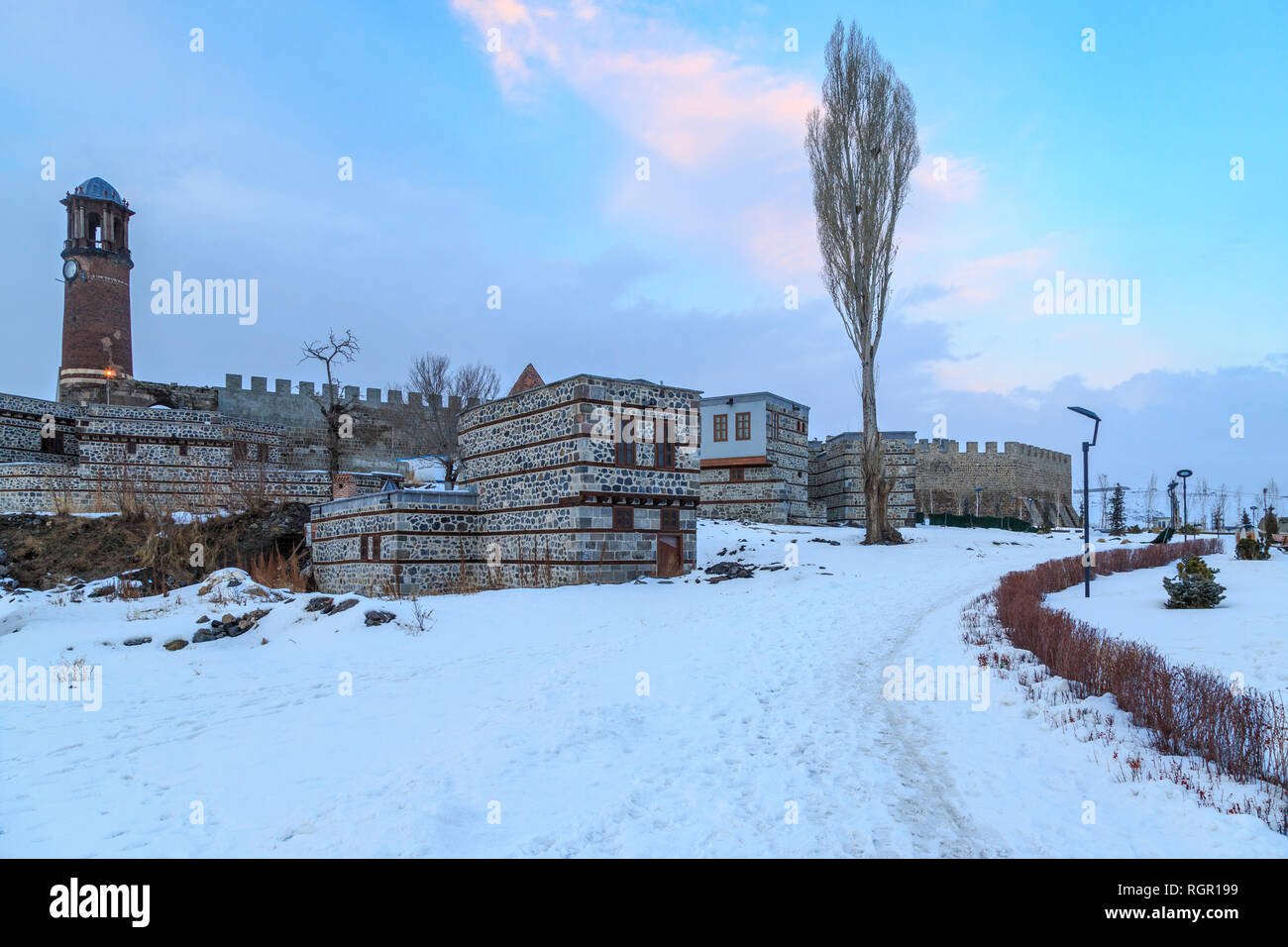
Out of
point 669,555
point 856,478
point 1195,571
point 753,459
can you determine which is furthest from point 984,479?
point 1195,571

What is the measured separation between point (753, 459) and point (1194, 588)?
23.9 m

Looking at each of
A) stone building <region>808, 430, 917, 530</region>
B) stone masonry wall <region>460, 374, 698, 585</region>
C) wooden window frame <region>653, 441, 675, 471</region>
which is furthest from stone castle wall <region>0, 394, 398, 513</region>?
stone building <region>808, 430, 917, 530</region>

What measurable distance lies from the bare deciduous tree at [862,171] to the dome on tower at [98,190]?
38656 millimetres

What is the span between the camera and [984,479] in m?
54.5

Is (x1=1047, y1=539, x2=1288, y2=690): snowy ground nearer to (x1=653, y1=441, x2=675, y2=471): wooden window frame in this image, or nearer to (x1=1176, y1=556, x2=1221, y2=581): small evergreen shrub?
(x1=1176, y1=556, x2=1221, y2=581): small evergreen shrub

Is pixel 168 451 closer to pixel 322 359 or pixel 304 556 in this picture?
pixel 322 359

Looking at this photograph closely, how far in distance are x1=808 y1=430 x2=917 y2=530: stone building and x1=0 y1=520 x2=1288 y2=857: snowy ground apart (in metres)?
28.8

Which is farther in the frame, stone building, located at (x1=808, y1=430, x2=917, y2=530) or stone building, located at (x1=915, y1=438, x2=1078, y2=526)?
stone building, located at (x1=915, y1=438, x2=1078, y2=526)

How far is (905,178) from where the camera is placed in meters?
28.0

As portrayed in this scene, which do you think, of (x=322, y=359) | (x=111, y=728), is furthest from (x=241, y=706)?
(x=322, y=359)

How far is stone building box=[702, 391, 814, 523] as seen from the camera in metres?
35.8

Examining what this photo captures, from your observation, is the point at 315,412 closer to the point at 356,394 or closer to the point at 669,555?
the point at 356,394
